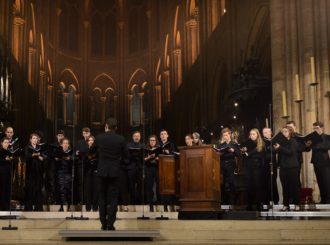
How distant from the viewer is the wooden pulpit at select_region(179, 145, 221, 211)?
10.6 meters

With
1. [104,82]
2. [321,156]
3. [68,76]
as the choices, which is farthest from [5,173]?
[104,82]

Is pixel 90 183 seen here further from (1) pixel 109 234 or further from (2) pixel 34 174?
(1) pixel 109 234

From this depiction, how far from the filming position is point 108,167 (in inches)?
345

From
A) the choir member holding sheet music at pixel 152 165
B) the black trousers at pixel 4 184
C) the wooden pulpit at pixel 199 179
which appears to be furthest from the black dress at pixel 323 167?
the black trousers at pixel 4 184

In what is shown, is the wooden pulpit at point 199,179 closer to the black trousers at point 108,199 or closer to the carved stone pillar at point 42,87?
the black trousers at point 108,199

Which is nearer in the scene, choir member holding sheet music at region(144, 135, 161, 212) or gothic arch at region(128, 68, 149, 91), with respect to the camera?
choir member holding sheet music at region(144, 135, 161, 212)

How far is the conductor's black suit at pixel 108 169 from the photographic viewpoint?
8719 mm

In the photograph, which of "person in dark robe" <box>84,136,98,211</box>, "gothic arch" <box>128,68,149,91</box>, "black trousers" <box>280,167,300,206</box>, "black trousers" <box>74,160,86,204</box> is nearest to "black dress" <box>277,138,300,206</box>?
"black trousers" <box>280,167,300,206</box>

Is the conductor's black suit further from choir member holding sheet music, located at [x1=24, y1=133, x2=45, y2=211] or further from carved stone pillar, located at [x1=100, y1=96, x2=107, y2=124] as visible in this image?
carved stone pillar, located at [x1=100, y1=96, x2=107, y2=124]

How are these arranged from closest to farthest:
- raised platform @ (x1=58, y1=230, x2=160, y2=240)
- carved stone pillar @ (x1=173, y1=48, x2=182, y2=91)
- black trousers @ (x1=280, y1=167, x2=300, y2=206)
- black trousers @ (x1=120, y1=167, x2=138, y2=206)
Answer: raised platform @ (x1=58, y1=230, x2=160, y2=240) < black trousers @ (x1=280, y1=167, x2=300, y2=206) < black trousers @ (x1=120, y1=167, x2=138, y2=206) < carved stone pillar @ (x1=173, y1=48, x2=182, y2=91)

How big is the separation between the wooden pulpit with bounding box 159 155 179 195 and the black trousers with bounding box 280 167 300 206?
2.03 m

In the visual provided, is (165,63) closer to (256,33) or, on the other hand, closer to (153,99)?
(153,99)

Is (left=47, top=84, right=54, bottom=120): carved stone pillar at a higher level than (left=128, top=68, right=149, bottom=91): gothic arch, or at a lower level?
lower

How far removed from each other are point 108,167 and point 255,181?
3.58 m
